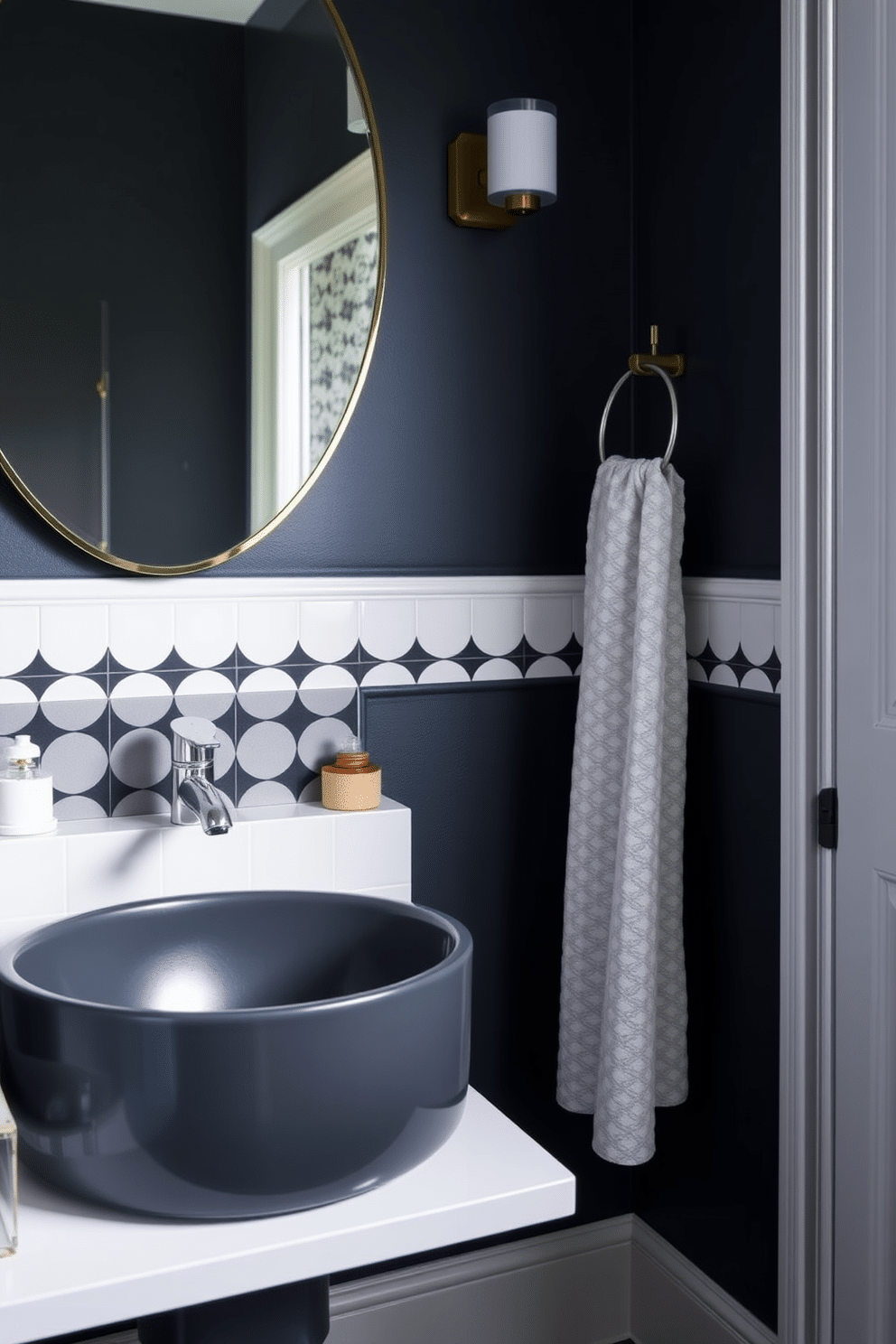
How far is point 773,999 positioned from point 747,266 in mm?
1006

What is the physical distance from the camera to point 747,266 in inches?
70.3

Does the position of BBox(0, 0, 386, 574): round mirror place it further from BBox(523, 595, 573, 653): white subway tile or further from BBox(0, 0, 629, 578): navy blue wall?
BBox(523, 595, 573, 653): white subway tile

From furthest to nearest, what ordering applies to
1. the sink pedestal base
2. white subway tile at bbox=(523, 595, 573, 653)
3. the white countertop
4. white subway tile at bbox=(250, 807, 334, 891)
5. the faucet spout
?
white subway tile at bbox=(523, 595, 573, 653) → white subway tile at bbox=(250, 807, 334, 891) → the faucet spout → the sink pedestal base → the white countertop

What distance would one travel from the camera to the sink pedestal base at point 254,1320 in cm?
128

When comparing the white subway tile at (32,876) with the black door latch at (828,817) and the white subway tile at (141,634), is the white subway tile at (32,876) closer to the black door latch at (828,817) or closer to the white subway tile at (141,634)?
the white subway tile at (141,634)

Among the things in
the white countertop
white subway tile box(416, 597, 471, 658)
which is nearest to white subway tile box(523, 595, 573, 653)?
white subway tile box(416, 597, 471, 658)

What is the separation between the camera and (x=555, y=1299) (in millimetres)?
2090

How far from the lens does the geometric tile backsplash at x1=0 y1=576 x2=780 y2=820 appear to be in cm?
170

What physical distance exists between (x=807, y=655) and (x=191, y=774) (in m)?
0.80

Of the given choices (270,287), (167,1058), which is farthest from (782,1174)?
(270,287)

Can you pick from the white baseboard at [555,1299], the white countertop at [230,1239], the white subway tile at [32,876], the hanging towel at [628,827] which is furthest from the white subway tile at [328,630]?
the white baseboard at [555,1299]

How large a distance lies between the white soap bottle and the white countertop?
46 centimetres

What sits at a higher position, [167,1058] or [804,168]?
[804,168]

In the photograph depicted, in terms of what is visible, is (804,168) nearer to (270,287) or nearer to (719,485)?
(719,485)
